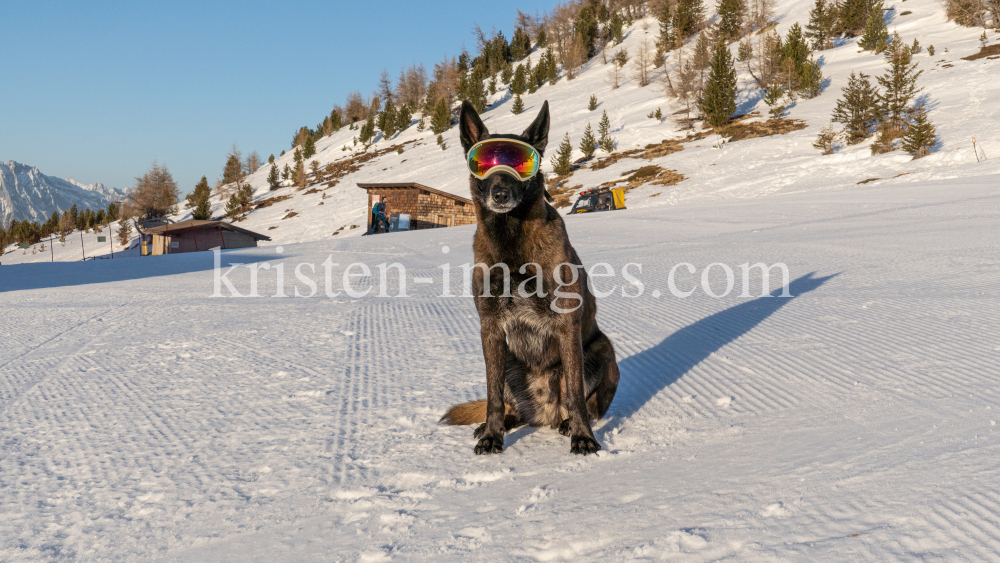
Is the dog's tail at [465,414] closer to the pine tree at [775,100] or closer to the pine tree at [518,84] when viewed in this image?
the pine tree at [775,100]

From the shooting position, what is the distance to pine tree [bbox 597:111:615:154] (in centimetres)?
4566

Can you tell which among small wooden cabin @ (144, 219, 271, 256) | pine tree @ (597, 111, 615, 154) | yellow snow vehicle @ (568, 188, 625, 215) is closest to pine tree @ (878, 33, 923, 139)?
yellow snow vehicle @ (568, 188, 625, 215)

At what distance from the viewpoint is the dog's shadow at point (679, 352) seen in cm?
→ 293

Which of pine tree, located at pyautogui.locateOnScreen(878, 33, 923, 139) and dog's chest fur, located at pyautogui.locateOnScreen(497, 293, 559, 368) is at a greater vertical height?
pine tree, located at pyautogui.locateOnScreen(878, 33, 923, 139)

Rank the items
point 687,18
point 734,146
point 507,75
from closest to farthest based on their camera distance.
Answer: point 734,146 → point 687,18 → point 507,75

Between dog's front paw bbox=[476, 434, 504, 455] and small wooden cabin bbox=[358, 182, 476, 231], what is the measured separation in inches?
1338

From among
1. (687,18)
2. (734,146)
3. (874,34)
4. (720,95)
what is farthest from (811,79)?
(687,18)

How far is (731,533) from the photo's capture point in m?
1.48

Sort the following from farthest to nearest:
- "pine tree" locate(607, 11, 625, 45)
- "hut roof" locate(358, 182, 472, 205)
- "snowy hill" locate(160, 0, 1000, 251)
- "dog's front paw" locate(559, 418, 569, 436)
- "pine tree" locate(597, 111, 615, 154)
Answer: "pine tree" locate(607, 11, 625, 45) < "pine tree" locate(597, 111, 615, 154) < "hut roof" locate(358, 182, 472, 205) < "snowy hill" locate(160, 0, 1000, 251) < "dog's front paw" locate(559, 418, 569, 436)

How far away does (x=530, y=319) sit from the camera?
7.96 feet

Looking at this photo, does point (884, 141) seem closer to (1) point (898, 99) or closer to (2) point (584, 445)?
(1) point (898, 99)

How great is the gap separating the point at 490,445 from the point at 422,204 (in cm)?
3460

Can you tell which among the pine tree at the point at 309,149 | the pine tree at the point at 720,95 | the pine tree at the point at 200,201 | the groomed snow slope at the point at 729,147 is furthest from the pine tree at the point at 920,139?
the pine tree at the point at 309,149

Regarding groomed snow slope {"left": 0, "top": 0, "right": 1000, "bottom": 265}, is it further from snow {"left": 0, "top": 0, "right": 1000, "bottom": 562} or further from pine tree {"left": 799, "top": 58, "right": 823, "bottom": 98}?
snow {"left": 0, "top": 0, "right": 1000, "bottom": 562}
